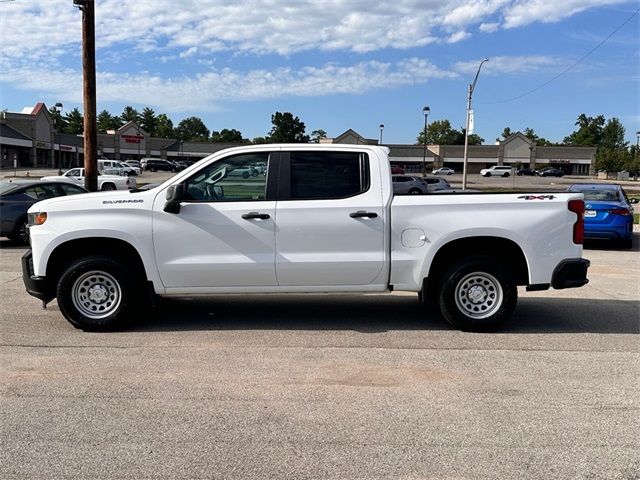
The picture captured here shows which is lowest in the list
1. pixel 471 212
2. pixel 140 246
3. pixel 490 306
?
pixel 490 306

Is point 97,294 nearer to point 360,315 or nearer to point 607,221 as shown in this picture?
point 360,315

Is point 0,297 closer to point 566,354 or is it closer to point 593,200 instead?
point 566,354

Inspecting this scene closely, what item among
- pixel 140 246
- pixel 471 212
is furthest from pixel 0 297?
pixel 471 212

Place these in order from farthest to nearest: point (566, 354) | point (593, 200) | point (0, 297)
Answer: point (593, 200) → point (0, 297) → point (566, 354)

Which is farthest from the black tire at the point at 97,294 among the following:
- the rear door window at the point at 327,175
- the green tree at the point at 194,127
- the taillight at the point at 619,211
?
the green tree at the point at 194,127

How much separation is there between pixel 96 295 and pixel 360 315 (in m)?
3.02

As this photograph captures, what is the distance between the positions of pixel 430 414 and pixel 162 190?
360cm

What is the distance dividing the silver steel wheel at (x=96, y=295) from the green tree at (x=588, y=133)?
16280 centimetres

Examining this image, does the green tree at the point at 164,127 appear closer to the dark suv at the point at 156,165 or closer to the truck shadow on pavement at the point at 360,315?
the dark suv at the point at 156,165

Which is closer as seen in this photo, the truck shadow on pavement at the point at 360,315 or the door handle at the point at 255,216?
the door handle at the point at 255,216

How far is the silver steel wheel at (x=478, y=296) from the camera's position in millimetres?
6383

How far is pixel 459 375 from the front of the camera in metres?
5.12

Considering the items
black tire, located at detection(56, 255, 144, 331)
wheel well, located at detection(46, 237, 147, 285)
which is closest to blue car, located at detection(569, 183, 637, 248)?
wheel well, located at detection(46, 237, 147, 285)

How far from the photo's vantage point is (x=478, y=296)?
6.43 meters
